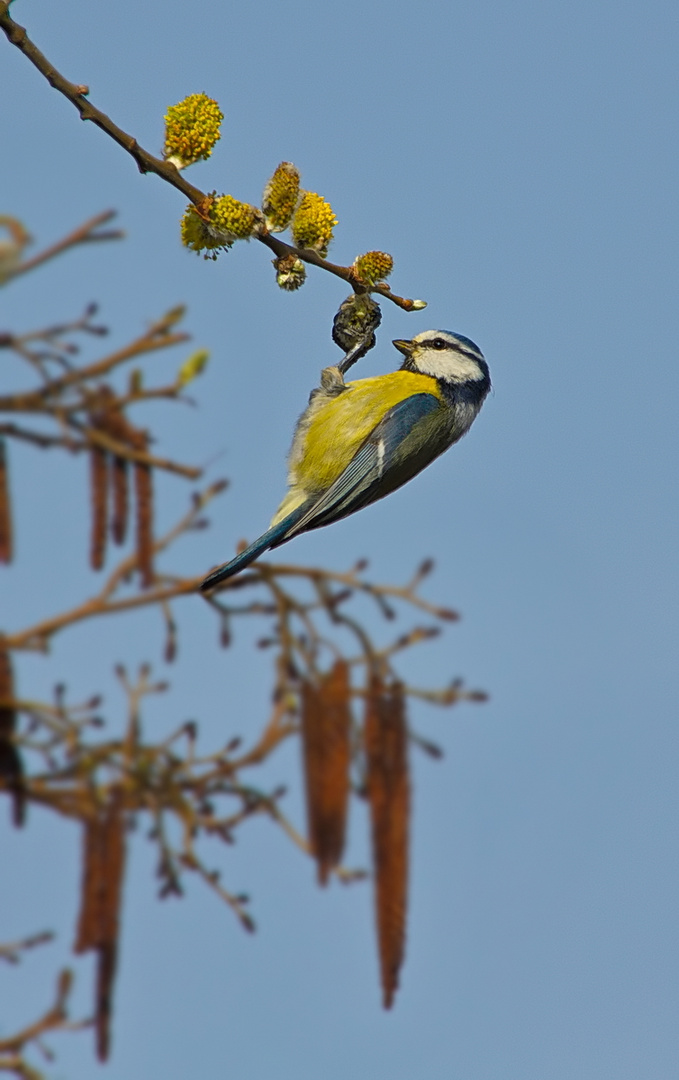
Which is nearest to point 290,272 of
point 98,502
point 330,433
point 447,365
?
point 98,502

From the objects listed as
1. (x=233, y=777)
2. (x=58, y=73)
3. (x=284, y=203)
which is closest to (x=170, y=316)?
(x=284, y=203)

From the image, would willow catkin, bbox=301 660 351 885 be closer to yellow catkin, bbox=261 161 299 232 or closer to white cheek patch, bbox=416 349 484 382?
yellow catkin, bbox=261 161 299 232

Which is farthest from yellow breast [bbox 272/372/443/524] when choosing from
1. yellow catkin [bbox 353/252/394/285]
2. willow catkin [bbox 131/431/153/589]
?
yellow catkin [bbox 353/252/394/285]

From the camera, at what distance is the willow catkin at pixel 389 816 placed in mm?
2045

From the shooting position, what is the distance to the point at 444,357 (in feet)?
12.2

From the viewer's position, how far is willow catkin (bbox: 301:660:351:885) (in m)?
2.07

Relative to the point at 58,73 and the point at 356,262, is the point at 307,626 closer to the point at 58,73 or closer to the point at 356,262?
the point at 356,262

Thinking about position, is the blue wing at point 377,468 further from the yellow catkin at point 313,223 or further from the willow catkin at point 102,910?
the willow catkin at point 102,910

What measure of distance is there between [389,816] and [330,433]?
58.4 inches

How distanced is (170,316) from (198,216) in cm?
44

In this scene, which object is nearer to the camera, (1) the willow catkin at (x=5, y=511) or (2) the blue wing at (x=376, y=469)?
(1) the willow catkin at (x=5, y=511)

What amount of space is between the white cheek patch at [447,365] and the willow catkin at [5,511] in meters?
1.53

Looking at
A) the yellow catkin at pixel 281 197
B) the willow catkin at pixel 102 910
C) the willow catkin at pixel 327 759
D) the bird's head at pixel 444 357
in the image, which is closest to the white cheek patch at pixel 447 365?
the bird's head at pixel 444 357

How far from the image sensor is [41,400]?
2795 mm
